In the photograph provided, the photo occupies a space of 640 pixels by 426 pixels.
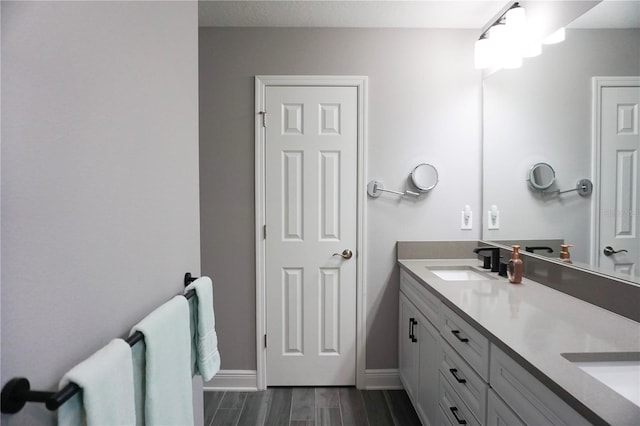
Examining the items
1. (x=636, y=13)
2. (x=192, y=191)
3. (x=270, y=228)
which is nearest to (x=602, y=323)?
(x=636, y=13)

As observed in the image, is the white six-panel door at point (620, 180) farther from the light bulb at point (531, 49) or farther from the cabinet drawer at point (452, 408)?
the cabinet drawer at point (452, 408)

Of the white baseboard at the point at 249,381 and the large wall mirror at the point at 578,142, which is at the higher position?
the large wall mirror at the point at 578,142

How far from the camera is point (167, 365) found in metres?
0.87

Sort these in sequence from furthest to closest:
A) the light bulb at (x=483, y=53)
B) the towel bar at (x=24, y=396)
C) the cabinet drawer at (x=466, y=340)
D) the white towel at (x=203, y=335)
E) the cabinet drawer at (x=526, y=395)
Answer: the light bulb at (x=483, y=53), the cabinet drawer at (x=466, y=340), the white towel at (x=203, y=335), the cabinet drawer at (x=526, y=395), the towel bar at (x=24, y=396)

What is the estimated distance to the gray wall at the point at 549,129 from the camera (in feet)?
5.21

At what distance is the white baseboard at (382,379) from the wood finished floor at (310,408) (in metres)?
0.05

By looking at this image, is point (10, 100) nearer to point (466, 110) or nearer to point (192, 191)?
point (192, 191)

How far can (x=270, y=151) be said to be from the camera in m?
2.60

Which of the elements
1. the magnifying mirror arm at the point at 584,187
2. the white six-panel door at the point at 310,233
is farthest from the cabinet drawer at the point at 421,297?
the magnifying mirror arm at the point at 584,187

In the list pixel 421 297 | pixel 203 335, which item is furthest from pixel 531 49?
pixel 203 335

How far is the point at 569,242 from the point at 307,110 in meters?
1.74

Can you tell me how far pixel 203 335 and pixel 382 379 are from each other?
1873mm

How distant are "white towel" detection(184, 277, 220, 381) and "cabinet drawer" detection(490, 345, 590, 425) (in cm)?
92

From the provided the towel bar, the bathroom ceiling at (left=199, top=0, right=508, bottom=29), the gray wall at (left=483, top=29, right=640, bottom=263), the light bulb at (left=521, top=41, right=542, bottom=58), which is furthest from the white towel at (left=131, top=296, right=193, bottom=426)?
the light bulb at (left=521, top=41, right=542, bottom=58)
